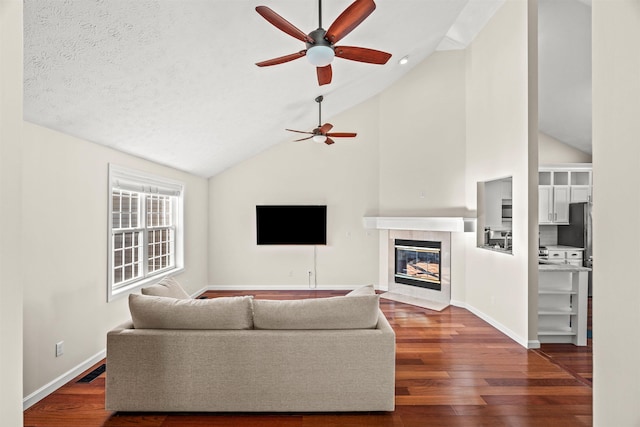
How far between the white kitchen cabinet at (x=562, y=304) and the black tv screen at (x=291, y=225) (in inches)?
148

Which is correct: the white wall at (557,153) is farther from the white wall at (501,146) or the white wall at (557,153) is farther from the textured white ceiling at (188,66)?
the textured white ceiling at (188,66)

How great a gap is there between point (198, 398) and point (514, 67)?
4.91 metres

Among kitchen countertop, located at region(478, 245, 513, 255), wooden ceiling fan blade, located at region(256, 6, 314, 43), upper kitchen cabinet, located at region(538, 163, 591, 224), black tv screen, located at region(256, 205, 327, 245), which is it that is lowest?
kitchen countertop, located at region(478, 245, 513, 255)

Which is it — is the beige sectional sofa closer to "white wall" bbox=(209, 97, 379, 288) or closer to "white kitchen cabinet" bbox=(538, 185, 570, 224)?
"white wall" bbox=(209, 97, 379, 288)

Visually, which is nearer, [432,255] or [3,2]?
[3,2]

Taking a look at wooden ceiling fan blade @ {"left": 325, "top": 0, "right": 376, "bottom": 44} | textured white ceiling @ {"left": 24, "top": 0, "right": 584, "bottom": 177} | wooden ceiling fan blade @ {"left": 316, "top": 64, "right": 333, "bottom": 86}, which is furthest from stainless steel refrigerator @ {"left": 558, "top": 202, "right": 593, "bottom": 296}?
wooden ceiling fan blade @ {"left": 325, "top": 0, "right": 376, "bottom": 44}

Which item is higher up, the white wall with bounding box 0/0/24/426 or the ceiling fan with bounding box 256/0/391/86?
the ceiling fan with bounding box 256/0/391/86

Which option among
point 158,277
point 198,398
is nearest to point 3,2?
point 198,398

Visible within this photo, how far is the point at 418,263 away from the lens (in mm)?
6383

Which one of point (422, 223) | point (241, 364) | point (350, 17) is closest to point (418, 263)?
point (422, 223)

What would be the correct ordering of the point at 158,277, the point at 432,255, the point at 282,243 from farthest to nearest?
1. the point at 282,243
2. the point at 432,255
3. the point at 158,277

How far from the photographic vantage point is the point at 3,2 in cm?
99

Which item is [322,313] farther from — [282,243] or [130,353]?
[282,243]

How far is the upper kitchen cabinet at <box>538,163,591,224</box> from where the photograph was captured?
6.45 meters
